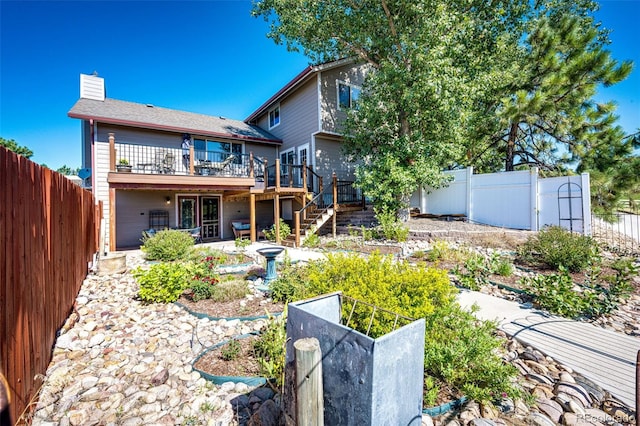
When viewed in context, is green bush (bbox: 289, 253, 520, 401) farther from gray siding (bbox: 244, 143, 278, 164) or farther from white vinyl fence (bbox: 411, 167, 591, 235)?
gray siding (bbox: 244, 143, 278, 164)

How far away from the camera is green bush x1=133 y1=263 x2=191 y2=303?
181 inches

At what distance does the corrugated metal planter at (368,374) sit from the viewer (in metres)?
1.61

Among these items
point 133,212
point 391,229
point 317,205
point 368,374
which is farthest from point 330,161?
point 368,374

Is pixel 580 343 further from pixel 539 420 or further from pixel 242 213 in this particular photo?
pixel 242 213

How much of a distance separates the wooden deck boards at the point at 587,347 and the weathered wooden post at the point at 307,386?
267 centimetres

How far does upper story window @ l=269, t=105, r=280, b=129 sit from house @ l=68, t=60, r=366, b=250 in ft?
0.31

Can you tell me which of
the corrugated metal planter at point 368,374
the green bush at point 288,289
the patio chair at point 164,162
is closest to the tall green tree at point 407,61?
the green bush at point 288,289

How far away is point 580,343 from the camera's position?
3262mm

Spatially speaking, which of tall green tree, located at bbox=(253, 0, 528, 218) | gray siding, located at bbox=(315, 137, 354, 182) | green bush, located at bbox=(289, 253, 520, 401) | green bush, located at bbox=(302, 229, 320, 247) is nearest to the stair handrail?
green bush, located at bbox=(302, 229, 320, 247)

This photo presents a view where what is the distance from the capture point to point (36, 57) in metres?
10.9

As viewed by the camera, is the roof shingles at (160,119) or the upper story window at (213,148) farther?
the upper story window at (213,148)

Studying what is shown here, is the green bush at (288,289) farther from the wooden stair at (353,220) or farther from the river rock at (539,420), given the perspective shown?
the wooden stair at (353,220)

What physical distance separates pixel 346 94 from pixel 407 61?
162 inches

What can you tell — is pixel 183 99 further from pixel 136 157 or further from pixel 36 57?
pixel 136 157
